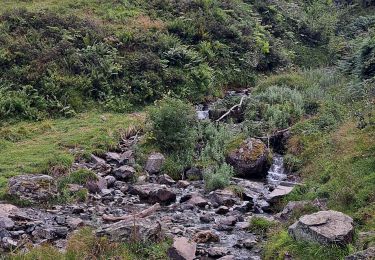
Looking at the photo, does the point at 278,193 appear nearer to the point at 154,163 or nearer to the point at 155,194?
the point at 155,194

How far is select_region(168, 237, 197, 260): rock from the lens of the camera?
34.1 feet

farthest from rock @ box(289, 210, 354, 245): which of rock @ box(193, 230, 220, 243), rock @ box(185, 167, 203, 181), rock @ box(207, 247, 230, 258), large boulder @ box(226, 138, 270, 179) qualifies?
large boulder @ box(226, 138, 270, 179)

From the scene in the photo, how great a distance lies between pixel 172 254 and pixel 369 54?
17.1 meters

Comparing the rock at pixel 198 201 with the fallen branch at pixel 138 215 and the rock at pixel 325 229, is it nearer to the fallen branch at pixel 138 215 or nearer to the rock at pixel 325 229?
the fallen branch at pixel 138 215

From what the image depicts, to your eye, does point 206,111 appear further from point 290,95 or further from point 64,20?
point 64,20

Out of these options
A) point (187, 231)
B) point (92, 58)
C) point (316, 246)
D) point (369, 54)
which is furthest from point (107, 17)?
point (316, 246)

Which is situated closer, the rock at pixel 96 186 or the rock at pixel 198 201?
the rock at pixel 198 201

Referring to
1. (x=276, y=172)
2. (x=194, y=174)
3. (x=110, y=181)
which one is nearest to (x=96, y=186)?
(x=110, y=181)

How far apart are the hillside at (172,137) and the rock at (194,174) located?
0.56ft

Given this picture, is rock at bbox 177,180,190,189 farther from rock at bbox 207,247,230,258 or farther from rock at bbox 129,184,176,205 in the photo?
rock at bbox 207,247,230,258

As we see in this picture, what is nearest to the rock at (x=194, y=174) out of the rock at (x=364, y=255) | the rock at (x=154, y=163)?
the rock at (x=154, y=163)

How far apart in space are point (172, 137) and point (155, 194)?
147 inches

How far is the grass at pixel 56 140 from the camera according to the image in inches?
590

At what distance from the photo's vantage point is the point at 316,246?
32.5 feet
